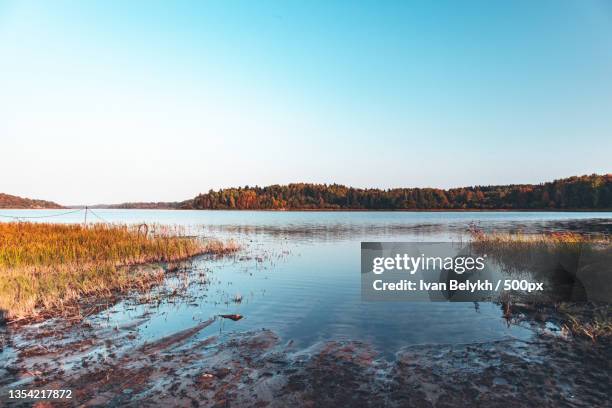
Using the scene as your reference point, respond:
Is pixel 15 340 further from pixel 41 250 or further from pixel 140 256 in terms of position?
pixel 140 256

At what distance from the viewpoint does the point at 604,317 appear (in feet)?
35.3

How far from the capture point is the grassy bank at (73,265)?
43.5 feet

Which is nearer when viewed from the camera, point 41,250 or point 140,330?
point 140,330

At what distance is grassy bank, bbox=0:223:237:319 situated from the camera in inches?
522

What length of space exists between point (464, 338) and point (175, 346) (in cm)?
775

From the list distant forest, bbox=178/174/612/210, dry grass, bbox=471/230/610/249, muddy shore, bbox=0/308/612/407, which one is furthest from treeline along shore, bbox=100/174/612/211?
muddy shore, bbox=0/308/612/407

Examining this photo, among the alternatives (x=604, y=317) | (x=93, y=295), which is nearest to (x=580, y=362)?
(x=604, y=317)

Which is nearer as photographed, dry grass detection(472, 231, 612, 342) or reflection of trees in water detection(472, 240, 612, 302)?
dry grass detection(472, 231, 612, 342)

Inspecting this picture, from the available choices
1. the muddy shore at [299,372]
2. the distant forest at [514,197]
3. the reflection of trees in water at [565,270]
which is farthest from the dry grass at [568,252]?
the distant forest at [514,197]

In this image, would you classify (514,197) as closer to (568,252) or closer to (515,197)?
(515,197)

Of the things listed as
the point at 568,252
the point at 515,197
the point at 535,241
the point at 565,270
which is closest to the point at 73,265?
the point at 565,270

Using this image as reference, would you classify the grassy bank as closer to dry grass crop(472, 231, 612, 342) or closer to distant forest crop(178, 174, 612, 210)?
dry grass crop(472, 231, 612, 342)

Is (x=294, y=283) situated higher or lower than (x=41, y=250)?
lower

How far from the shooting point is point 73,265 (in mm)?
19438
